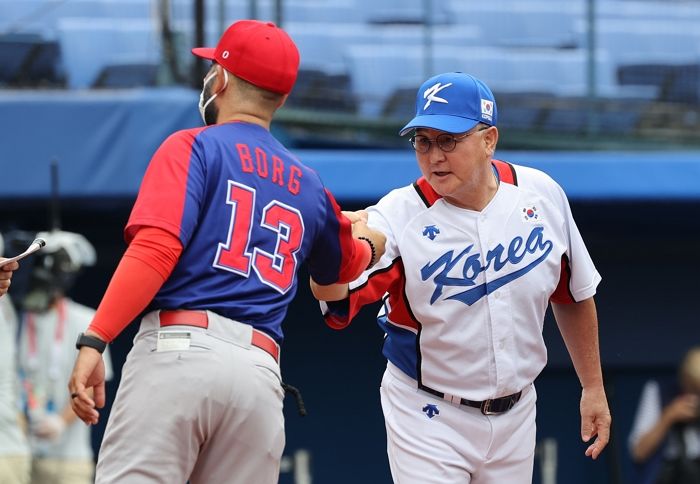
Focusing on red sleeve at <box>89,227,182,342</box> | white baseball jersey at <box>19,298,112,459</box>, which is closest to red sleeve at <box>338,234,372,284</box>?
red sleeve at <box>89,227,182,342</box>

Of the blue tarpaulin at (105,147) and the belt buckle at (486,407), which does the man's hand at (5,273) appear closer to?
the belt buckle at (486,407)

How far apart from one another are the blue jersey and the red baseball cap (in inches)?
4.9

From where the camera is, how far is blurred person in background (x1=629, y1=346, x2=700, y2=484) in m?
6.67

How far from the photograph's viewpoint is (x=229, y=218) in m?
2.95

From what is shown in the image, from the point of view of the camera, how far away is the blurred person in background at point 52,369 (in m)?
6.13

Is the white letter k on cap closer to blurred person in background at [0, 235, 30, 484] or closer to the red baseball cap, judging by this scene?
the red baseball cap

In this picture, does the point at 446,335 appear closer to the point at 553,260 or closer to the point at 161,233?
the point at 553,260

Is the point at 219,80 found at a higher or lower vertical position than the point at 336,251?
higher

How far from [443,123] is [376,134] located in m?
4.01

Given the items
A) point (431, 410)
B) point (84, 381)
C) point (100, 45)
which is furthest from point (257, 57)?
point (100, 45)

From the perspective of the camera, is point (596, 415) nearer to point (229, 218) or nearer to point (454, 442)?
point (454, 442)

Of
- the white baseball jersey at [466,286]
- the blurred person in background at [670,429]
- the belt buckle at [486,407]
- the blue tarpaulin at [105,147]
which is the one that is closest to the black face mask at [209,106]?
the white baseball jersey at [466,286]

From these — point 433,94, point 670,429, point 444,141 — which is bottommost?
point 670,429

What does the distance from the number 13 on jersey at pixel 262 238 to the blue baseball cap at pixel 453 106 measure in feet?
1.71
